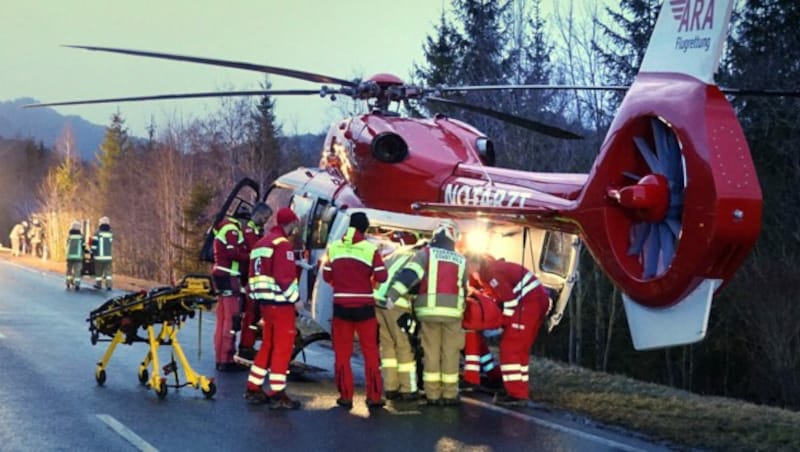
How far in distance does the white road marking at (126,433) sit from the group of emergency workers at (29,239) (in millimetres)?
47588

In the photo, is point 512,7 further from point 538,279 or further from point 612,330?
point 538,279

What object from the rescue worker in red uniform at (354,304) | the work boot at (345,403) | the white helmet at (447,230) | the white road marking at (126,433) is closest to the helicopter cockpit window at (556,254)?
the white helmet at (447,230)

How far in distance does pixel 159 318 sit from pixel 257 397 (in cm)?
Result: 148

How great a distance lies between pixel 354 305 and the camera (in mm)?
9750

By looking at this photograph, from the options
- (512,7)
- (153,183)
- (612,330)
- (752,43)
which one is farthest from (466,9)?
(153,183)

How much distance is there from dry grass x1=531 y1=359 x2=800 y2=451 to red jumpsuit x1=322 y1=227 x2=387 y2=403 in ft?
6.27

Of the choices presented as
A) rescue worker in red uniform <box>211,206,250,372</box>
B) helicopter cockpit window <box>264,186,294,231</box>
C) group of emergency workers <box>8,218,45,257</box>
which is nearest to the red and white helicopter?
rescue worker in red uniform <box>211,206,250,372</box>

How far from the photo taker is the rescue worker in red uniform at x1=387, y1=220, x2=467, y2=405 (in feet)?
32.1

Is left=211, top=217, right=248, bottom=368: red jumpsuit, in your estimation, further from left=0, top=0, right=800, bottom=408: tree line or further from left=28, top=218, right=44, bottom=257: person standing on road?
left=28, top=218, right=44, bottom=257: person standing on road

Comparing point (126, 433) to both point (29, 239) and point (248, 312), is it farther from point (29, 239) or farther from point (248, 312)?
point (29, 239)

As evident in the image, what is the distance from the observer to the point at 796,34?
2456cm

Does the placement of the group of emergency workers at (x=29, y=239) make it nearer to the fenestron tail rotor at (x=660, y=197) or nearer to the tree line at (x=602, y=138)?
the tree line at (x=602, y=138)

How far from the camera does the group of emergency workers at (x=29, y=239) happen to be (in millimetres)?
54406

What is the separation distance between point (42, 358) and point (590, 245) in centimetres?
794
